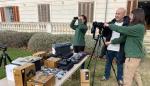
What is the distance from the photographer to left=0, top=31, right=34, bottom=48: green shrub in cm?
843

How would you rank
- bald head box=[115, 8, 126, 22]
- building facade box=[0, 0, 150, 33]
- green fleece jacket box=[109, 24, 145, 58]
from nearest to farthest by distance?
1. green fleece jacket box=[109, 24, 145, 58]
2. bald head box=[115, 8, 126, 22]
3. building facade box=[0, 0, 150, 33]

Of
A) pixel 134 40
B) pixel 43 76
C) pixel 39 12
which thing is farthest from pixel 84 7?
pixel 43 76

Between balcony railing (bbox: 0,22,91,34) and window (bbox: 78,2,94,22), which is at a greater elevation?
window (bbox: 78,2,94,22)

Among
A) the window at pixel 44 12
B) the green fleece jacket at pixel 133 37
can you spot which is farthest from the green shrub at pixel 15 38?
the green fleece jacket at pixel 133 37

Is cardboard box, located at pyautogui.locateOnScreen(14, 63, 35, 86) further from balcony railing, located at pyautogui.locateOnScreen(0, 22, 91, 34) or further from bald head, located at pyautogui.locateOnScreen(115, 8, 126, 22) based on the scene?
balcony railing, located at pyautogui.locateOnScreen(0, 22, 91, 34)

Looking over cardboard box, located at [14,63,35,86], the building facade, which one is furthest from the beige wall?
cardboard box, located at [14,63,35,86]

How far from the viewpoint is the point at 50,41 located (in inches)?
292

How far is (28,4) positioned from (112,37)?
8983 mm

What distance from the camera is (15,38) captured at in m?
8.45

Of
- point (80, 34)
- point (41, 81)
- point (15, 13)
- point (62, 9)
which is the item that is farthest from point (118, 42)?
point (15, 13)

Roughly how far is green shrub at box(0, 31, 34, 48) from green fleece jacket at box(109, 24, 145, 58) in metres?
6.06

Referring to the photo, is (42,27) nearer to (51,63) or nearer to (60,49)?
(60,49)

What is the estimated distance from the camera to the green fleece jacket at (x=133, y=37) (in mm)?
3057

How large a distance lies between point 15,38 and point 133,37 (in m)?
6.48
